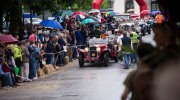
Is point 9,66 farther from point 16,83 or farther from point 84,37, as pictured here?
point 84,37

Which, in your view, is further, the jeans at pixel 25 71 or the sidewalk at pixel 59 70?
the jeans at pixel 25 71

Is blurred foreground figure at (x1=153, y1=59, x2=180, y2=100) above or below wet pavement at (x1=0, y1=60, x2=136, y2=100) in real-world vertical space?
above

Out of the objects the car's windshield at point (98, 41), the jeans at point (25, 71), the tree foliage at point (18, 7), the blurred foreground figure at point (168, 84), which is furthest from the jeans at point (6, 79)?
the blurred foreground figure at point (168, 84)

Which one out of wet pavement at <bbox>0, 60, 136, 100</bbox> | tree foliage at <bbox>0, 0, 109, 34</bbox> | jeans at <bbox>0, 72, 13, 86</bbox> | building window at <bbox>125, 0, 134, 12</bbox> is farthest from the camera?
building window at <bbox>125, 0, 134, 12</bbox>

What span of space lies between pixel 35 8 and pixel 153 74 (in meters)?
25.5

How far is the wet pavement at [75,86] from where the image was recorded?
1597cm

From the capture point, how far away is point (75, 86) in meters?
18.7

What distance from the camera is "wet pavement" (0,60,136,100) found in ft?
52.4

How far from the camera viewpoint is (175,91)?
248cm

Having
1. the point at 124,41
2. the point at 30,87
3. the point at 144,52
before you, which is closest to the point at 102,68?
the point at 124,41

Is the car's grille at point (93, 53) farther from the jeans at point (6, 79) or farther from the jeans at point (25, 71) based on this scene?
the jeans at point (6, 79)

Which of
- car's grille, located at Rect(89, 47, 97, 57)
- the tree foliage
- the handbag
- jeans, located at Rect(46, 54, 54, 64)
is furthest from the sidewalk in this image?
the tree foliage

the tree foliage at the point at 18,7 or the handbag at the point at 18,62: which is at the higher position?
the tree foliage at the point at 18,7

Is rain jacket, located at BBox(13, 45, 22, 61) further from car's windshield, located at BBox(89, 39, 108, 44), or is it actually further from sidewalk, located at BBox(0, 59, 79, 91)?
car's windshield, located at BBox(89, 39, 108, 44)
